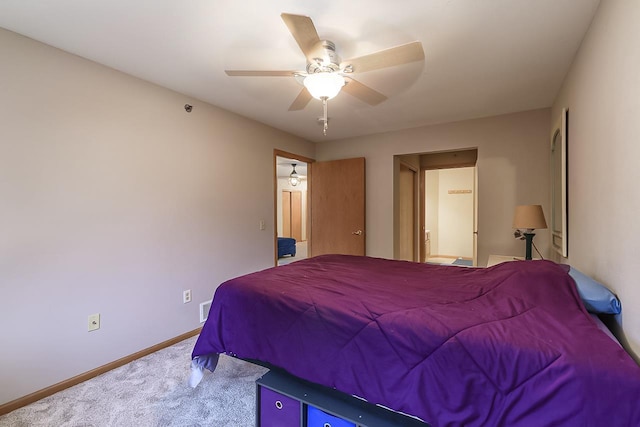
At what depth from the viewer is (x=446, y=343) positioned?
1.14m

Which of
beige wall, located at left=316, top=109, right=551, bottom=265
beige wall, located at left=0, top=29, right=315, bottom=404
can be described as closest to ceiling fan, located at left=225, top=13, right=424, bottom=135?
beige wall, located at left=0, top=29, right=315, bottom=404

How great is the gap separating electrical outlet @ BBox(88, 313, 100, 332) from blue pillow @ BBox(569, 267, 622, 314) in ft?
10.3

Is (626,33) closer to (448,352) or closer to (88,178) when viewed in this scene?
(448,352)

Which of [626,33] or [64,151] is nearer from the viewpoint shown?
[626,33]

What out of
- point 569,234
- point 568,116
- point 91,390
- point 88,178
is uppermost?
point 568,116

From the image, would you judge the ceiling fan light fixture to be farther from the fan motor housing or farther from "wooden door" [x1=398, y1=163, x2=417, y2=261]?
"wooden door" [x1=398, y1=163, x2=417, y2=261]

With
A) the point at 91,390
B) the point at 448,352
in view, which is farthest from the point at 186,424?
the point at 448,352

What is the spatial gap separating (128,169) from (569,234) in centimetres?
364

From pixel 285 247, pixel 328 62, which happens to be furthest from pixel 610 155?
pixel 285 247

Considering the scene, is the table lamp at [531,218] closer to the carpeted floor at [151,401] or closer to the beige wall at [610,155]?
the beige wall at [610,155]

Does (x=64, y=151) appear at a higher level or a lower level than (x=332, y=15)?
lower

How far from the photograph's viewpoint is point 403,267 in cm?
239

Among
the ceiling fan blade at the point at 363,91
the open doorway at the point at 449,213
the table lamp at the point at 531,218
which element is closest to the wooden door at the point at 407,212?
the table lamp at the point at 531,218

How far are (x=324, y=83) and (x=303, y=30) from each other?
0.34 meters
